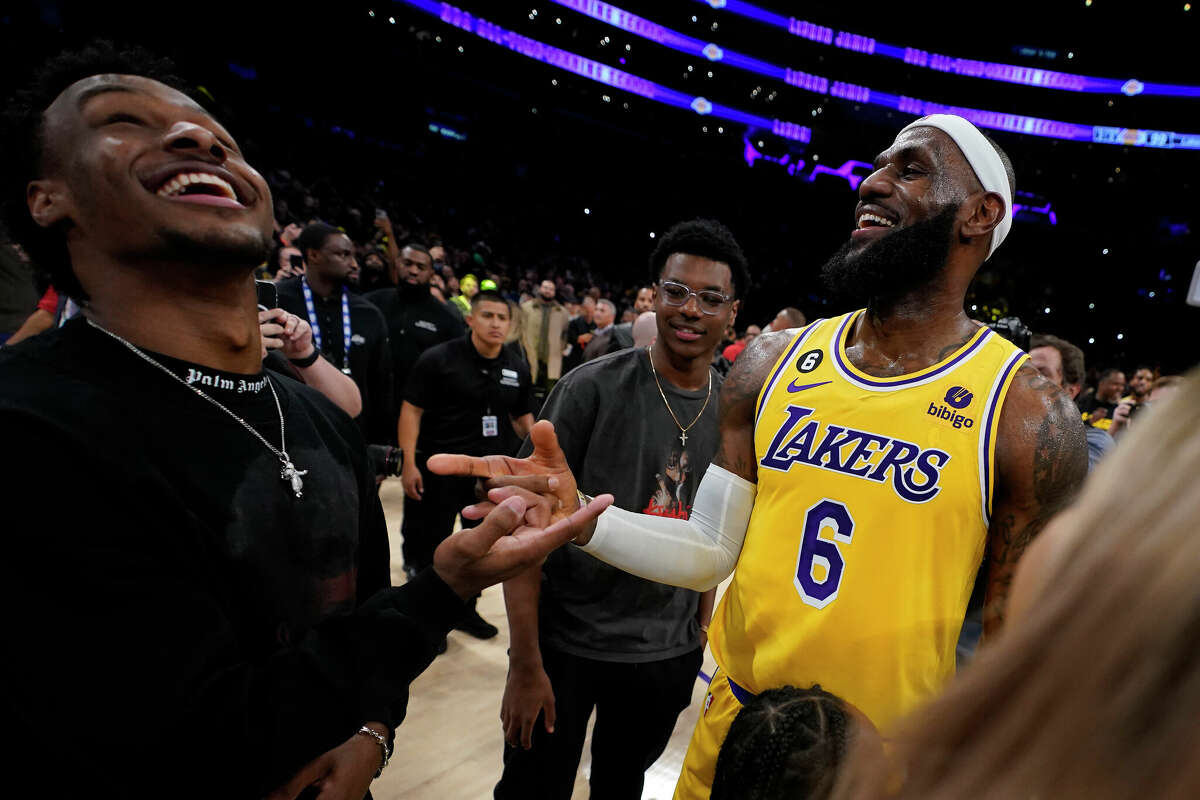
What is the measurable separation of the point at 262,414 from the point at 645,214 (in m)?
26.8

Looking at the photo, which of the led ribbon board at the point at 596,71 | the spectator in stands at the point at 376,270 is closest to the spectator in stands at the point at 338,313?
the spectator in stands at the point at 376,270

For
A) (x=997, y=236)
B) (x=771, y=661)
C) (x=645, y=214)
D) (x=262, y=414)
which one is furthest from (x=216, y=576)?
(x=645, y=214)

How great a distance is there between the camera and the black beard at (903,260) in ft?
5.69

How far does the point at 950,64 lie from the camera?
2700 centimetres

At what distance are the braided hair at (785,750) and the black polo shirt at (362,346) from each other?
3.36 meters

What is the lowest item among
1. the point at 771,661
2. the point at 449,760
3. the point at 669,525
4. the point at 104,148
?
the point at 449,760

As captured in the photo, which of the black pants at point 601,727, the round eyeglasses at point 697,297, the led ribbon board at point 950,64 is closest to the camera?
the black pants at point 601,727

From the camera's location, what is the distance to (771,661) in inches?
62.3

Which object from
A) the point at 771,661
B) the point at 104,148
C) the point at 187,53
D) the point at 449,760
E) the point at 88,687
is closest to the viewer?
the point at 88,687

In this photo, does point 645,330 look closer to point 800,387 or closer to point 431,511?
point 431,511

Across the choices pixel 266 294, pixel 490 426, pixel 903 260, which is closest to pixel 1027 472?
pixel 903 260

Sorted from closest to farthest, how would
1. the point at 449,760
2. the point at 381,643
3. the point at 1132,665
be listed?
the point at 1132,665, the point at 381,643, the point at 449,760

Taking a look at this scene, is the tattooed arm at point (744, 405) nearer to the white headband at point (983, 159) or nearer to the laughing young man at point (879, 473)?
the laughing young man at point (879, 473)

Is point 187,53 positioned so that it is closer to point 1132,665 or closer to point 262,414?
point 262,414
